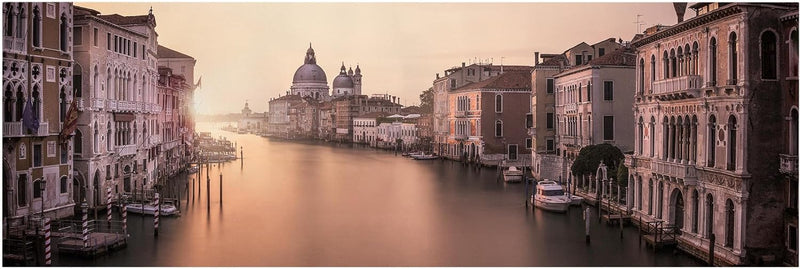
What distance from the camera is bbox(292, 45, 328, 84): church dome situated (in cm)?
7106

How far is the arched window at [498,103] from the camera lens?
24422 mm

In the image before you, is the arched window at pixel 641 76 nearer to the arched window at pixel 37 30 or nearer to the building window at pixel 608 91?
the building window at pixel 608 91

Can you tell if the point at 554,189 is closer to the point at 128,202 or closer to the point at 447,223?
the point at 447,223

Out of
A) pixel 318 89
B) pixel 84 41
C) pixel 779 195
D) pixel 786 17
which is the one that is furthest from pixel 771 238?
pixel 318 89

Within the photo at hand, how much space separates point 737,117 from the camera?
25.1ft

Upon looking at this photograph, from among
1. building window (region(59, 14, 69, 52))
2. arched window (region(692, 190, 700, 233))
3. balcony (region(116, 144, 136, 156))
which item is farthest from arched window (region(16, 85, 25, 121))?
arched window (region(692, 190, 700, 233))

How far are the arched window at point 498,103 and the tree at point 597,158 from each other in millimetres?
10403

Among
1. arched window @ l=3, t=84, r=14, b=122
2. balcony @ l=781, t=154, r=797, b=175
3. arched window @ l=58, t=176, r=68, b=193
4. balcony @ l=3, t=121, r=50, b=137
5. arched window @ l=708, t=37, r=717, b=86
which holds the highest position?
arched window @ l=708, t=37, r=717, b=86

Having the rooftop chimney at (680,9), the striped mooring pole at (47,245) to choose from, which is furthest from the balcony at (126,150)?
the rooftop chimney at (680,9)

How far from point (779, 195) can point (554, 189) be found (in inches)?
232

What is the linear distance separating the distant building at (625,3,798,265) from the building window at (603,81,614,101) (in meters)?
5.84

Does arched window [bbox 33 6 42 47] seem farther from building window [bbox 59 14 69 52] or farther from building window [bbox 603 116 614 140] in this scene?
building window [bbox 603 116 614 140]

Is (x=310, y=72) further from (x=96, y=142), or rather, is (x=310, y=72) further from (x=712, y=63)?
(x=712, y=63)

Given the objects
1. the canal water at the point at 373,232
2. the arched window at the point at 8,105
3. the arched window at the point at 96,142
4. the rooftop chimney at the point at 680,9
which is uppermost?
the rooftop chimney at the point at 680,9
